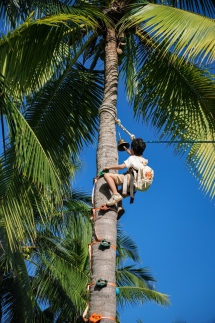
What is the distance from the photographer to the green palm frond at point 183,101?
759 centimetres

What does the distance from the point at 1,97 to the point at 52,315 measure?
8.95 meters

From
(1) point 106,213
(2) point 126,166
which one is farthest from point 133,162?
(1) point 106,213

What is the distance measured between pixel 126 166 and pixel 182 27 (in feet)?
5.65

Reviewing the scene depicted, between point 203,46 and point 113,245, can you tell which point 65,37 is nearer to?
point 203,46

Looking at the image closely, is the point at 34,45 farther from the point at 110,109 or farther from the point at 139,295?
the point at 139,295

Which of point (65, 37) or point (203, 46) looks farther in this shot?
point (65, 37)

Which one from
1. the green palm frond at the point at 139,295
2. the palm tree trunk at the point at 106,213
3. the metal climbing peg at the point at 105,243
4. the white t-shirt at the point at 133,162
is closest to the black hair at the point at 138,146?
the white t-shirt at the point at 133,162

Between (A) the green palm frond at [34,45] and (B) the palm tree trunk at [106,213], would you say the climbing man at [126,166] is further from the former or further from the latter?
(A) the green palm frond at [34,45]

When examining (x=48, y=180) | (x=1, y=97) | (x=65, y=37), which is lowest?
(x=48, y=180)

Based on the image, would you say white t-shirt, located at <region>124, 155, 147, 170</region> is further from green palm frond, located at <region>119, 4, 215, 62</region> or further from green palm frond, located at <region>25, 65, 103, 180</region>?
green palm frond, located at <region>25, 65, 103, 180</region>

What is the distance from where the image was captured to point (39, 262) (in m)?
12.0

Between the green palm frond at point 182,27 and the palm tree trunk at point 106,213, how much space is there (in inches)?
A: 25.8

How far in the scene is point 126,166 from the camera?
5.64m

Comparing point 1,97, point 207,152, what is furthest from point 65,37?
point 207,152
